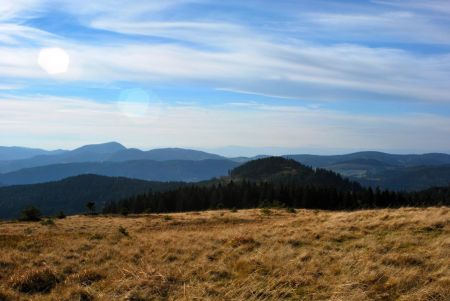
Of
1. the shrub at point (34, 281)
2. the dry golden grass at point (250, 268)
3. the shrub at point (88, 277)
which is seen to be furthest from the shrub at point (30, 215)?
the shrub at point (88, 277)

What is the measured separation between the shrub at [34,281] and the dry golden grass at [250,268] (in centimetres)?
3

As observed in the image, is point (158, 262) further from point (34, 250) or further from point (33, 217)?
point (33, 217)

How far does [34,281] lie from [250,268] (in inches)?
247

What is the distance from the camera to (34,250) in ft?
58.5

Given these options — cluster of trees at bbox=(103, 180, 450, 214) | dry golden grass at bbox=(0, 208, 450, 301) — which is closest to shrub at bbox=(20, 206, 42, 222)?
dry golden grass at bbox=(0, 208, 450, 301)

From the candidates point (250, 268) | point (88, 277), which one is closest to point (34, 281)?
point (88, 277)

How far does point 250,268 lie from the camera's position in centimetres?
1192

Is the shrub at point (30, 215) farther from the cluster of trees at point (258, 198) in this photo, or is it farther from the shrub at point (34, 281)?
the cluster of trees at point (258, 198)

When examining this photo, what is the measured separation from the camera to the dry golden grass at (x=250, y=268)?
961cm

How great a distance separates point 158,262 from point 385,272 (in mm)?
7395

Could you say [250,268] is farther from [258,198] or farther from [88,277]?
[258,198]

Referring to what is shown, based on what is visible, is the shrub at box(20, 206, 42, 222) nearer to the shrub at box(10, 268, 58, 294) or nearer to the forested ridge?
the shrub at box(10, 268, 58, 294)

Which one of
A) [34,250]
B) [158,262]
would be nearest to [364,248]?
[158,262]

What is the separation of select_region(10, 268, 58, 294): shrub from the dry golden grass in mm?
28
